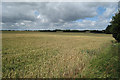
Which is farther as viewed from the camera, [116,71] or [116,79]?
[116,71]

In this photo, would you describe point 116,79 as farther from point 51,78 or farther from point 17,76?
point 17,76

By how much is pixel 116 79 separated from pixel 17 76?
5.32 meters

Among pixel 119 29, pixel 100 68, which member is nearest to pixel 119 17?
pixel 119 29

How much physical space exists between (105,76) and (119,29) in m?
20.8

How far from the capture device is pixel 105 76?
15.8ft

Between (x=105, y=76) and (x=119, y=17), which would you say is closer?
(x=105, y=76)

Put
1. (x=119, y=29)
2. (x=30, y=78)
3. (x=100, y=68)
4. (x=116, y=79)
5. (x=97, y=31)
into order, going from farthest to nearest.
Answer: (x=97, y=31), (x=119, y=29), (x=100, y=68), (x=30, y=78), (x=116, y=79)

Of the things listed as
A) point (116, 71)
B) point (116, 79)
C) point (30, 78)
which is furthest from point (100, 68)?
point (30, 78)

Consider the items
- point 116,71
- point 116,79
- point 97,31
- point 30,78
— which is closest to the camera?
point 116,79

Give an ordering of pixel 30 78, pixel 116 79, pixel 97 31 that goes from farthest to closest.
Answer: pixel 97 31, pixel 30 78, pixel 116 79

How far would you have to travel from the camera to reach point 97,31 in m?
119

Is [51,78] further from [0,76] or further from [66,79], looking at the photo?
[0,76]

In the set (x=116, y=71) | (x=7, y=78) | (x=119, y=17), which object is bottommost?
(x=7, y=78)

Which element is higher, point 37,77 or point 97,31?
point 97,31
